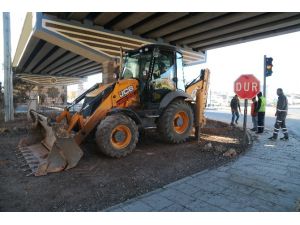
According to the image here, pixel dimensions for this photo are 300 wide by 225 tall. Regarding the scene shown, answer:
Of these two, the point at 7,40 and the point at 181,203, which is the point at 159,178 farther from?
the point at 7,40

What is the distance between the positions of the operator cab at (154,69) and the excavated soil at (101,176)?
5.27ft

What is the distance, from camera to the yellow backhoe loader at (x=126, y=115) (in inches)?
213

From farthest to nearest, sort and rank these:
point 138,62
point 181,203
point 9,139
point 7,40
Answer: point 7,40 → point 9,139 → point 138,62 → point 181,203

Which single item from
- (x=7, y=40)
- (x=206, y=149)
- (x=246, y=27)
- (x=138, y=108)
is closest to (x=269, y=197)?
(x=206, y=149)

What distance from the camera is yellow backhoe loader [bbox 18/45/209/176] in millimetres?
5406

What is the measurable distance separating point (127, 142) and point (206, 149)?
2.17m

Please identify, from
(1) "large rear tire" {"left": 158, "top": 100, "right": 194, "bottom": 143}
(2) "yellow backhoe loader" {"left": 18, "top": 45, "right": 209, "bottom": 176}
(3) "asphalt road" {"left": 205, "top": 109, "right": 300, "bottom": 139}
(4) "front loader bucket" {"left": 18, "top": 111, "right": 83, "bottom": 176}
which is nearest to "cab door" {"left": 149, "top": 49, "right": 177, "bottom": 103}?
(2) "yellow backhoe loader" {"left": 18, "top": 45, "right": 209, "bottom": 176}

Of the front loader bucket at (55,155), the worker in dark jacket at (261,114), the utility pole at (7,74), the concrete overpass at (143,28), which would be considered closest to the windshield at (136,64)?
the concrete overpass at (143,28)

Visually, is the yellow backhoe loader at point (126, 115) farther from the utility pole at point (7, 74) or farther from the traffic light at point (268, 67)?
the utility pole at point (7, 74)

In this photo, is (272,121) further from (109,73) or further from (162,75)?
(162,75)

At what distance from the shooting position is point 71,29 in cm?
1134

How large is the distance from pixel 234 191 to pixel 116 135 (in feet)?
9.35

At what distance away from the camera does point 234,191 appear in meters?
4.16

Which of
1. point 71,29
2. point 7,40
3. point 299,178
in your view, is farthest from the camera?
point 7,40
